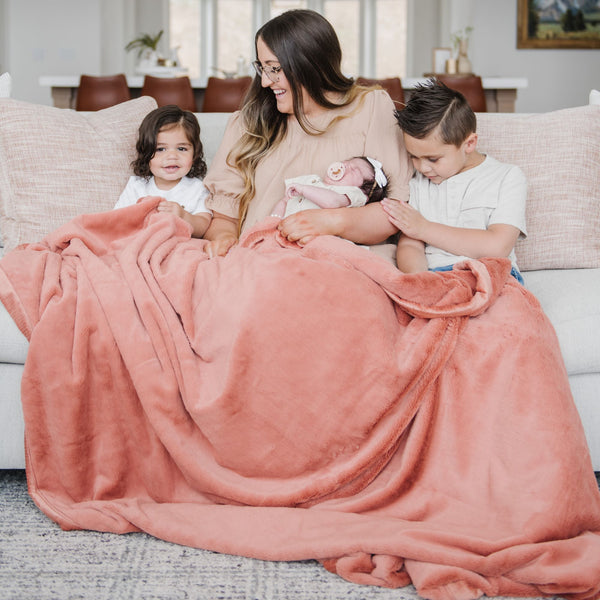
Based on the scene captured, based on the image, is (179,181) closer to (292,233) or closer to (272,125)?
(272,125)

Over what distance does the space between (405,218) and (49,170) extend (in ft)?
3.19

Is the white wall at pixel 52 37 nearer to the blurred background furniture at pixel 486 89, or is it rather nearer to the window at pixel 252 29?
the blurred background furniture at pixel 486 89

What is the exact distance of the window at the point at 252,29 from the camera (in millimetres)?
10500

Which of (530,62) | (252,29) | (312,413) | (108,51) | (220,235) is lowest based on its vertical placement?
(312,413)

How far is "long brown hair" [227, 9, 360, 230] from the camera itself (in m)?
1.84

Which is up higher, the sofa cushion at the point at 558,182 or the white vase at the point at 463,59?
the white vase at the point at 463,59

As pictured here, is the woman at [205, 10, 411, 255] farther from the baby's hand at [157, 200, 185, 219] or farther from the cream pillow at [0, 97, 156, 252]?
the cream pillow at [0, 97, 156, 252]

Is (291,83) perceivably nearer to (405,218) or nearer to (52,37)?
(405,218)

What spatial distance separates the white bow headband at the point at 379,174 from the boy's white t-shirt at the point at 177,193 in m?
0.49

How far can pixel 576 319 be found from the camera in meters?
1.58

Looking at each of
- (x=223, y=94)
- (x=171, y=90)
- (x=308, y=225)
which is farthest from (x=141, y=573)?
(x=171, y=90)

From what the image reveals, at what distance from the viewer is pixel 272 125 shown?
2.00m

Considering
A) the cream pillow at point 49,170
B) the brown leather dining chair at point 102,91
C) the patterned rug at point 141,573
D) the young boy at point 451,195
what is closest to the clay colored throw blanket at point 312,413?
the patterned rug at point 141,573

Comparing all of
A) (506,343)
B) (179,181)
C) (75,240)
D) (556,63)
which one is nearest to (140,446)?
(75,240)
